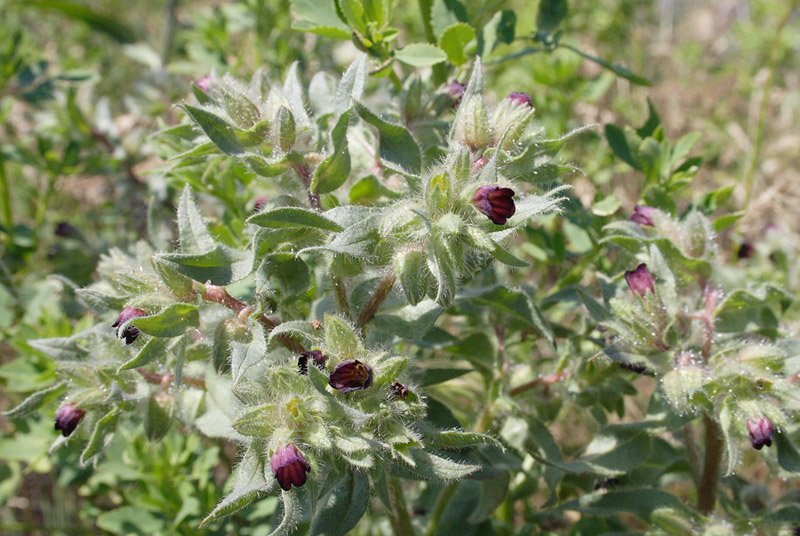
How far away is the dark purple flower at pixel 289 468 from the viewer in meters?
1.71

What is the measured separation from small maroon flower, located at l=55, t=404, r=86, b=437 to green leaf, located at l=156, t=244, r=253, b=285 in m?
0.74

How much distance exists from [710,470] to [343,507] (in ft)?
4.90

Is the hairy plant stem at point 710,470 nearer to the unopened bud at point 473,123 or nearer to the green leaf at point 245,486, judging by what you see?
the unopened bud at point 473,123

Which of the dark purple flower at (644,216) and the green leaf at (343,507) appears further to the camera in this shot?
the dark purple flower at (644,216)

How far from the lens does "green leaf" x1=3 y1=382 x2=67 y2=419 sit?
238cm

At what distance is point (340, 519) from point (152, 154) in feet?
10.1

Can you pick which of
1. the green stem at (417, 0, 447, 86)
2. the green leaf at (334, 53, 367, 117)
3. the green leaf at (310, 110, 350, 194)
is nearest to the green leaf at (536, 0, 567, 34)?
the green stem at (417, 0, 447, 86)

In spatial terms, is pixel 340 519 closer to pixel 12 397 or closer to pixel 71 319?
pixel 71 319

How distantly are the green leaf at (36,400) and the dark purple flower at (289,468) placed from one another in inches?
43.1

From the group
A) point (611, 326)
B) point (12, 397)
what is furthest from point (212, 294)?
point (12, 397)

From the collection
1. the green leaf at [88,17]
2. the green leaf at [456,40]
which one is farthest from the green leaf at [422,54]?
the green leaf at [88,17]

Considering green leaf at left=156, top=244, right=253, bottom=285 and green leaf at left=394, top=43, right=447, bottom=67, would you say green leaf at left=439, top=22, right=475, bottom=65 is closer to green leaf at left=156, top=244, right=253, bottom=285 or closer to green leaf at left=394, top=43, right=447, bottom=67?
green leaf at left=394, top=43, right=447, bottom=67

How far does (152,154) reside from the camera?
14.3ft

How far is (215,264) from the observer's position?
1937 mm
